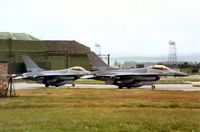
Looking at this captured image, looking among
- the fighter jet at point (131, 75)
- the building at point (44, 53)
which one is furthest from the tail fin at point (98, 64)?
the building at point (44, 53)

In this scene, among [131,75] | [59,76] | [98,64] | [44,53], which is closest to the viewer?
[131,75]

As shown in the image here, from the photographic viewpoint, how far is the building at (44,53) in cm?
9044

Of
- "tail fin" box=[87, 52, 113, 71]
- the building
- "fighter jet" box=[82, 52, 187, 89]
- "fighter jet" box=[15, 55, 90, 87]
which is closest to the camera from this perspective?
"fighter jet" box=[82, 52, 187, 89]

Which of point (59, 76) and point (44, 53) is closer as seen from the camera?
point (59, 76)

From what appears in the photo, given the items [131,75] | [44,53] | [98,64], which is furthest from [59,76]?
[44,53]

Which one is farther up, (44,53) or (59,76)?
(44,53)

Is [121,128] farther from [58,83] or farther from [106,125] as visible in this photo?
[58,83]

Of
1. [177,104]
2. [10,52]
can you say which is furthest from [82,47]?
[177,104]

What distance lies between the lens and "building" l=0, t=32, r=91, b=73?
9044 cm

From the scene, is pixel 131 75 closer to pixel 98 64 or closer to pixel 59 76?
pixel 98 64

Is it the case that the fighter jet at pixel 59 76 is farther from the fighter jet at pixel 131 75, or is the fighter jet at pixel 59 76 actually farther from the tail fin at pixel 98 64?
the fighter jet at pixel 131 75

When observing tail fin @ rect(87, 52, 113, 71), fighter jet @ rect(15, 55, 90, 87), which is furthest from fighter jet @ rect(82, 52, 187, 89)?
fighter jet @ rect(15, 55, 90, 87)

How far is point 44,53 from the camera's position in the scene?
95.2m

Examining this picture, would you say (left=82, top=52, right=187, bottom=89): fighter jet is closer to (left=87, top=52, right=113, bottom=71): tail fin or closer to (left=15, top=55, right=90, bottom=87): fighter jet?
(left=87, top=52, right=113, bottom=71): tail fin
